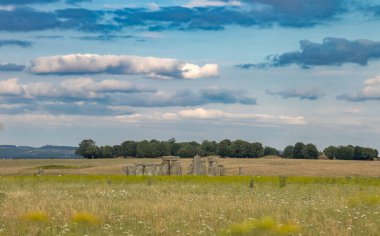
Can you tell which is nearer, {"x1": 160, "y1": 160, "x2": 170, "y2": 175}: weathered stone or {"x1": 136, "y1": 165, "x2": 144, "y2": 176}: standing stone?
{"x1": 136, "y1": 165, "x2": 144, "y2": 176}: standing stone

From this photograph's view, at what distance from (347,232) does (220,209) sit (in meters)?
8.15

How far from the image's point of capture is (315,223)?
2298 cm

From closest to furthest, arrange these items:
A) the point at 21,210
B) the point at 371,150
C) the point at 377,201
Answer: the point at 21,210 → the point at 377,201 → the point at 371,150

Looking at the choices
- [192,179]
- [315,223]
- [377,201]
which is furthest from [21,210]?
[192,179]

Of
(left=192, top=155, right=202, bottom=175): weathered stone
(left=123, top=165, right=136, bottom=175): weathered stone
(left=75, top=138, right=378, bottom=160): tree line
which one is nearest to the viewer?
(left=123, top=165, right=136, bottom=175): weathered stone

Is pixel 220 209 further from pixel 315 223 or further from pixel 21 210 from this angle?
pixel 21 210

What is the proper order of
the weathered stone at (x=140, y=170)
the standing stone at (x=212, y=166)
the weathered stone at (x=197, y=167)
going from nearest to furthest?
the weathered stone at (x=140, y=170) → the standing stone at (x=212, y=166) → the weathered stone at (x=197, y=167)

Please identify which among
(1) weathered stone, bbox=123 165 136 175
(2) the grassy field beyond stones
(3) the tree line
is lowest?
(2) the grassy field beyond stones

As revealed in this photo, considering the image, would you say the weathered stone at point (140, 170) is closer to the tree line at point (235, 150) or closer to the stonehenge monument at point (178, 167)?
the stonehenge monument at point (178, 167)

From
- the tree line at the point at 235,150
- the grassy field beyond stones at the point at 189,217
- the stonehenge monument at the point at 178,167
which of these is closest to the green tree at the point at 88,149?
the tree line at the point at 235,150

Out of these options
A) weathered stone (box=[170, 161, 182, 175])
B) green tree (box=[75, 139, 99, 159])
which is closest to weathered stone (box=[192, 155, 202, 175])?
weathered stone (box=[170, 161, 182, 175])

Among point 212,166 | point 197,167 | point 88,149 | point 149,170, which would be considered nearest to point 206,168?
point 212,166

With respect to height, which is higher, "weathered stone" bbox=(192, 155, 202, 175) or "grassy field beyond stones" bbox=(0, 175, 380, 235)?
"weathered stone" bbox=(192, 155, 202, 175)

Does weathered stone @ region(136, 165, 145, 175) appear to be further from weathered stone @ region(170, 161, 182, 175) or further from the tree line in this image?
the tree line
